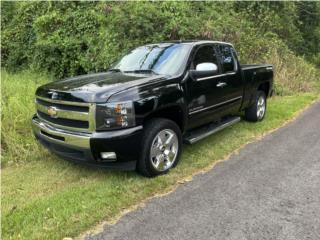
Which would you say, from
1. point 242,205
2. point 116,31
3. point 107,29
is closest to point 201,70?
point 242,205

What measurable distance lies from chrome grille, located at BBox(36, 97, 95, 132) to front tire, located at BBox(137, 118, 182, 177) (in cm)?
75

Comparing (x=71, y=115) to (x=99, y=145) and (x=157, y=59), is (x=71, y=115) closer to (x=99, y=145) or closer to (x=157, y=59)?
(x=99, y=145)

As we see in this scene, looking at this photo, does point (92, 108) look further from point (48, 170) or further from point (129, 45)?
point (129, 45)

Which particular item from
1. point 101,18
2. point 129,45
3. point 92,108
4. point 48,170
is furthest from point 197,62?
point 101,18

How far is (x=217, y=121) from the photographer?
6.50m

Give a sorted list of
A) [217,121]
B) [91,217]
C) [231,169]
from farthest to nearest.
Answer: [217,121] < [231,169] < [91,217]

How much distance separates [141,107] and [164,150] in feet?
2.69

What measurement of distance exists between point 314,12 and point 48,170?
16.3 meters

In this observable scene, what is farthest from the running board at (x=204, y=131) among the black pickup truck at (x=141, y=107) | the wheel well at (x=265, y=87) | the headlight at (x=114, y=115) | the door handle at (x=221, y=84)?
the wheel well at (x=265, y=87)

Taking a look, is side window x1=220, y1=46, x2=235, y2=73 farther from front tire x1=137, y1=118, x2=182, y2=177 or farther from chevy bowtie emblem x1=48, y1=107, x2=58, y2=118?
chevy bowtie emblem x1=48, y1=107, x2=58, y2=118

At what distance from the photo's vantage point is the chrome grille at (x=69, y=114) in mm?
4352

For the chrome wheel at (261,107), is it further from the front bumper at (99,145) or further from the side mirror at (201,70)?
the front bumper at (99,145)

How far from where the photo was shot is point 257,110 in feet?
25.3

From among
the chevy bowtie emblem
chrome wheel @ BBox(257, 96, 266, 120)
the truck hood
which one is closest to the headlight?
the truck hood
